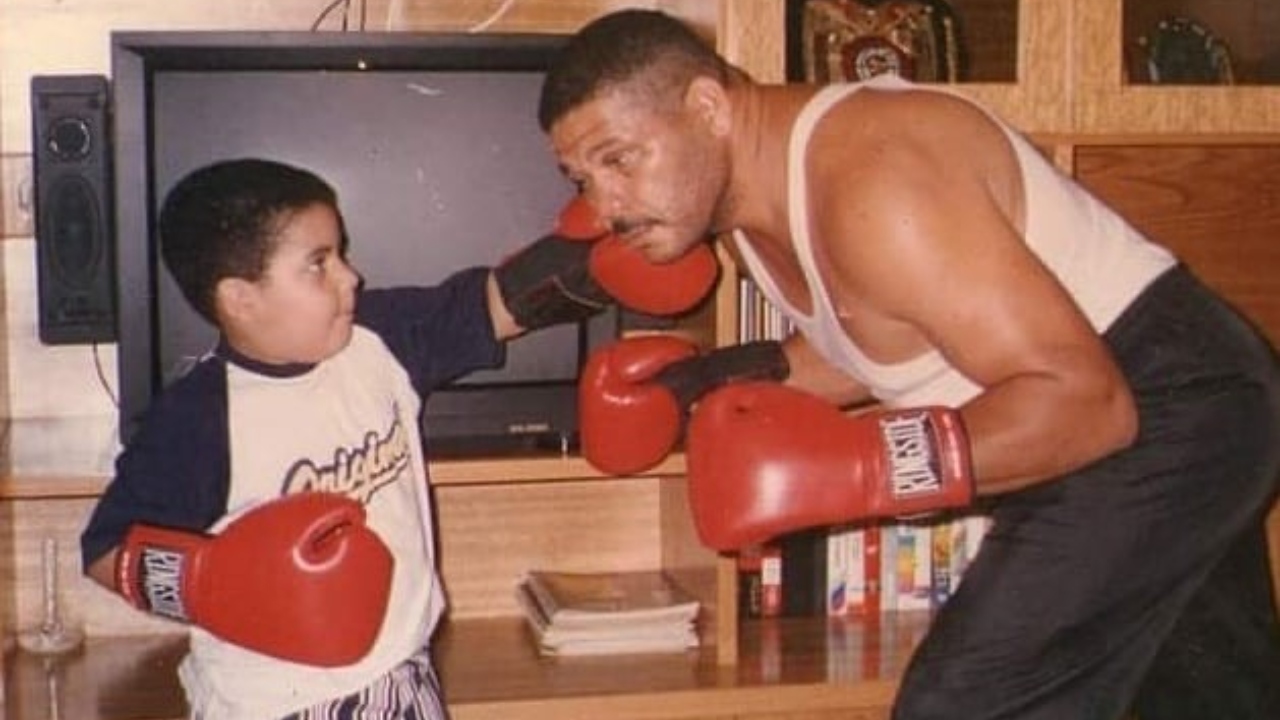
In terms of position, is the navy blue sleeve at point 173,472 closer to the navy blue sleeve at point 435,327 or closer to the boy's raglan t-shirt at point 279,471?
the boy's raglan t-shirt at point 279,471

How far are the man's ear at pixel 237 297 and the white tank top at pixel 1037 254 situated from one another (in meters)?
0.52

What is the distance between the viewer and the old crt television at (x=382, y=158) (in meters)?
2.35

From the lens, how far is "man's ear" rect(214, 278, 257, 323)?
1.97 metres

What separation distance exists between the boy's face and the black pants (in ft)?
2.10

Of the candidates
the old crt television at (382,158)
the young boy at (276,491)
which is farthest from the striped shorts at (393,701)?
the old crt television at (382,158)

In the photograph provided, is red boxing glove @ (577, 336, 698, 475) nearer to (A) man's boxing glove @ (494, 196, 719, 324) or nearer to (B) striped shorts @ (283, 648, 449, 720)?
(A) man's boxing glove @ (494, 196, 719, 324)

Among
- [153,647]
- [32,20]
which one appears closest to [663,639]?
Result: [153,647]

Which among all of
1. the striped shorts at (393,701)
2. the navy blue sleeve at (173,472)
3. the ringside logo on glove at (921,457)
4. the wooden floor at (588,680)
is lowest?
the wooden floor at (588,680)

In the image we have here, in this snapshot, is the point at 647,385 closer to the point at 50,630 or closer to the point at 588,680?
the point at 588,680

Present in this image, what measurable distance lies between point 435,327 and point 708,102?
1.42 ft

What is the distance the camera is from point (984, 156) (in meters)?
1.79

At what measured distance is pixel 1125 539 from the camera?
1.87 meters

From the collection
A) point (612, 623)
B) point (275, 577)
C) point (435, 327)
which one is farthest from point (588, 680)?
point (275, 577)

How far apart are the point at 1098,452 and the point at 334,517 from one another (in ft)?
2.19
